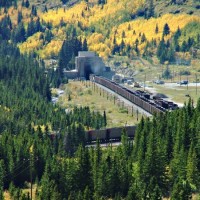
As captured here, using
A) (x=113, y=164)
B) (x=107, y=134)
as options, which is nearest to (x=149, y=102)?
(x=107, y=134)

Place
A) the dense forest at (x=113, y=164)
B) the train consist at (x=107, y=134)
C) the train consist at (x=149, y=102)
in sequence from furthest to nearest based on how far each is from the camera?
1. the train consist at (x=149, y=102)
2. the train consist at (x=107, y=134)
3. the dense forest at (x=113, y=164)

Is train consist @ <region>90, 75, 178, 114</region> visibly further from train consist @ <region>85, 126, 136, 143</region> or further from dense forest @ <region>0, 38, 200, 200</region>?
dense forest @ <region>0, 38, 200, 200</region>

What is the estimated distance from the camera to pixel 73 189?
97438mm

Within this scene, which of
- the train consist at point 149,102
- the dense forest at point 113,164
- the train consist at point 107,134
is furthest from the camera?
the train consist at point 149,102

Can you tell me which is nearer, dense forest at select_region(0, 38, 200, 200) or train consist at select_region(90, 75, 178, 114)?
dense forest at select_region(0, 38, 200, 200)

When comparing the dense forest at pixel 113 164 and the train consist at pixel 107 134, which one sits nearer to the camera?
the dense forest at pixel 113 164

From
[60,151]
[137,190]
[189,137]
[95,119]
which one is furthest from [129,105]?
[137,190]

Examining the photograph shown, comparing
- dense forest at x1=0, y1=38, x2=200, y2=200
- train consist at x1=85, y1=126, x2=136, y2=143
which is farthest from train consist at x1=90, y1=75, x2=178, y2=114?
dense forest at x1=0, y1=38, x2=200, y2=200

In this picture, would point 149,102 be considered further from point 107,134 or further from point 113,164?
point 113,164

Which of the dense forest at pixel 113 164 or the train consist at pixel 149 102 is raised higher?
the dense forest at pixel 113 164

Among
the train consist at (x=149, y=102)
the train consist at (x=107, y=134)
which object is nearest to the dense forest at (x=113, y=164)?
the train consist at (x=107, y=134)

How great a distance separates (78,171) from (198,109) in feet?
93.9

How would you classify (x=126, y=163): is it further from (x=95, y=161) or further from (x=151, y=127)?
(x=151, y=127)

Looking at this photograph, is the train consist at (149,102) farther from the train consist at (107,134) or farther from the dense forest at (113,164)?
the dense forest at (113,164)
